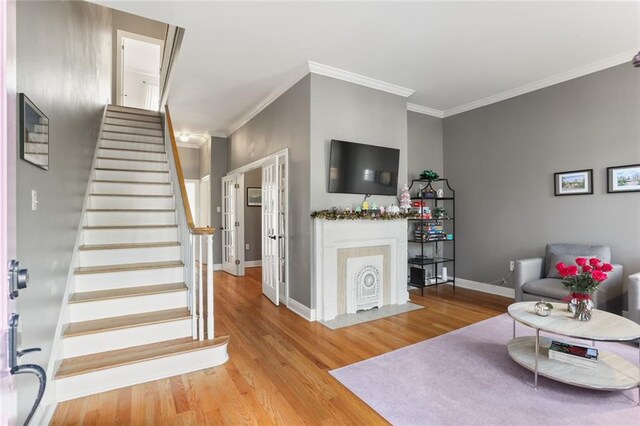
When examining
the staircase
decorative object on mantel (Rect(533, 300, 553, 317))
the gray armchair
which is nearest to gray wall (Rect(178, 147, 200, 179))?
the staircase

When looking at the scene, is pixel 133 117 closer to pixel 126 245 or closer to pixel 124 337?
pixel 126 245

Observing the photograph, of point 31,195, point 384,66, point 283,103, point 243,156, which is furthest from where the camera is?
point 243,156

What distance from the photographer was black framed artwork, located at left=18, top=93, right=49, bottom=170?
5.40 ft

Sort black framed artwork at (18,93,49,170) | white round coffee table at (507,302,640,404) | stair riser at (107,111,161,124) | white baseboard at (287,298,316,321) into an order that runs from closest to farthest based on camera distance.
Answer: black framed artwork at (18,93,49,170) → white round coffee table at (507,302,640,404) → white baseboard at (287,298,316,321) → stair riser at (107,111,161,124)

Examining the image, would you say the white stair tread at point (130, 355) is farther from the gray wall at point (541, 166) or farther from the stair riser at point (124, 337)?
the gray wall at point (541, 166)

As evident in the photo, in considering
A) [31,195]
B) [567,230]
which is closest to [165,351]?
[31,195]

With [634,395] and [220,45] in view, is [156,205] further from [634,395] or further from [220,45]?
[634,395]

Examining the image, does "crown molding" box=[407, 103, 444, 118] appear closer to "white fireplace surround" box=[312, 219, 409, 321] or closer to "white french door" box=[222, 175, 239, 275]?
"white fireplace surround" box=[312, 219, 409, 321]

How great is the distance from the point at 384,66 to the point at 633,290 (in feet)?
10.7

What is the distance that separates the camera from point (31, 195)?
1.82 metres

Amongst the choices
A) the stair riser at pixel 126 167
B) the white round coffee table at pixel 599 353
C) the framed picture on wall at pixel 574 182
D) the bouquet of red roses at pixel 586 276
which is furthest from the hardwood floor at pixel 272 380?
the stair riser at pixel 126 167

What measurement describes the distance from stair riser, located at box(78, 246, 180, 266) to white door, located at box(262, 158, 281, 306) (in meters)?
1.32

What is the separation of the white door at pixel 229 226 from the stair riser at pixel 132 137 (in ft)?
4.67

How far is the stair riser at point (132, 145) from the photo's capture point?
4664 mm
